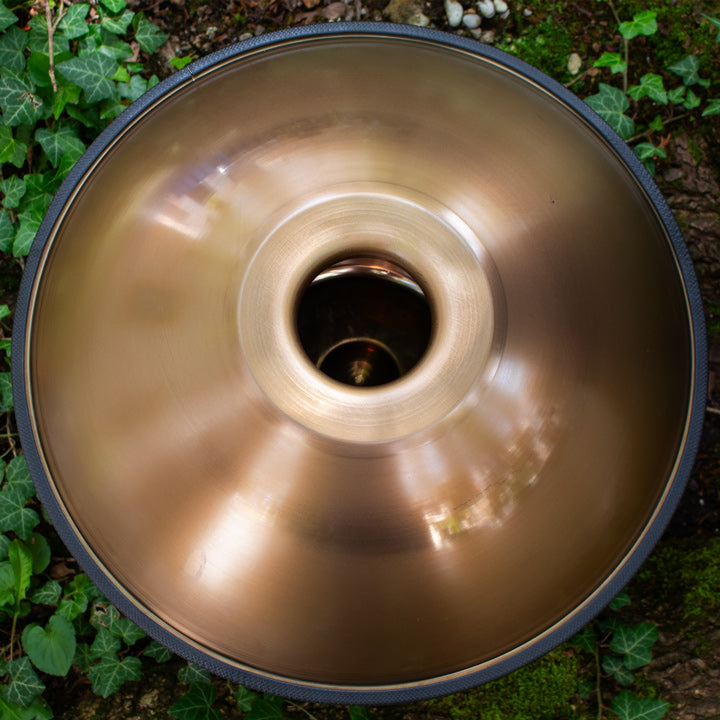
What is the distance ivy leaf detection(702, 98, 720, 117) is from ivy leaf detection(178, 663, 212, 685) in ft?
6.03

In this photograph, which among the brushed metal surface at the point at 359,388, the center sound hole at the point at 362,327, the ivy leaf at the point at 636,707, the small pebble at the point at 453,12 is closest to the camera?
the brushed metal surface at the point at 359,388

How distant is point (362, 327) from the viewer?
3.49 ft

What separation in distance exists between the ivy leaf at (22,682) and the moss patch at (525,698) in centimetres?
98

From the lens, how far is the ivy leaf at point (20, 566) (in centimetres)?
172

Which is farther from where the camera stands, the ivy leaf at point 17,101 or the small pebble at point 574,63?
the small pebble at point 574,63

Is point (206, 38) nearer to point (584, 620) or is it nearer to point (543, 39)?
point (543, 39)

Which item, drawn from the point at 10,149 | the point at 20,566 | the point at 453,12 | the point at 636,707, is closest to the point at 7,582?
the point at 20,566

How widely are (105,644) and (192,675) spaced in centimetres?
24

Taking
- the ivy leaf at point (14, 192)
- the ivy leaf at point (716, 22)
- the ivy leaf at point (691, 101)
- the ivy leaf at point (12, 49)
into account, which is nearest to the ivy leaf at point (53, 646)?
the ivy leaf at point (14, 192)

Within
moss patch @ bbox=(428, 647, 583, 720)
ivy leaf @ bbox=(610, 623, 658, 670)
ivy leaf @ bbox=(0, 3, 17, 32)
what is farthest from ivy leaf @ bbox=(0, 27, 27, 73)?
ivy leaf @ bbox=(610, 623, 658, 670)

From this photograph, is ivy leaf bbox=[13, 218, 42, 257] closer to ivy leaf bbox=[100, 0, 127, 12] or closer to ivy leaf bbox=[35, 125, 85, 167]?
ivy leaf bbox=[35, 125, 85, 167]

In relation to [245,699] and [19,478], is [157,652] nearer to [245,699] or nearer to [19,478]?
[245,699]

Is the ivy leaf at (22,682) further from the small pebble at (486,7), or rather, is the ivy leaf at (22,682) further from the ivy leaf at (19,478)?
the small pebble at (486,7)

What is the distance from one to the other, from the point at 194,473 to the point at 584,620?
50 cm
